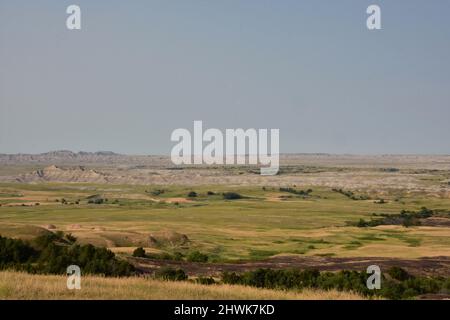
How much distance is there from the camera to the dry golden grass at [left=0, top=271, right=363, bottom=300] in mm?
19156

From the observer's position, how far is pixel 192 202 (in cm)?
16238

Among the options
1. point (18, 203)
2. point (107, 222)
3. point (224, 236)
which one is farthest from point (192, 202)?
point (224, 236)

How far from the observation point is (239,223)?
4341 inches

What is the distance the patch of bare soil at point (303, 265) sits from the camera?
4050 centimetres

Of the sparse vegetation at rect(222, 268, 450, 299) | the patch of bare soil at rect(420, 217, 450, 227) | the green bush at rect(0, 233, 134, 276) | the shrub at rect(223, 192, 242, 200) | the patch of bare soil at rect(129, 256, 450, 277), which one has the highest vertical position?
the green bush at rect(0, 233, 134, 276)

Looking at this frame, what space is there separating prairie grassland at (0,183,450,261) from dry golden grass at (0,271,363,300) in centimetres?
2657

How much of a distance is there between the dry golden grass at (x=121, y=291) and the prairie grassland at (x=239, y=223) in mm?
26565

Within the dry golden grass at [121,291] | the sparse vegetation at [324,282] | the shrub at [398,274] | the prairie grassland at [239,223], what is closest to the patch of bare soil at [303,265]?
the shrub at [398,274]

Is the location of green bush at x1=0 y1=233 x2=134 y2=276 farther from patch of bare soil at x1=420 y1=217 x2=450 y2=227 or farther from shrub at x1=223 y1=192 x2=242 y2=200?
shrub at x1=223 y1=192 x2=242 y2=200

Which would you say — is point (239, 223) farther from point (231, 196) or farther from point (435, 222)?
point (231, 196)

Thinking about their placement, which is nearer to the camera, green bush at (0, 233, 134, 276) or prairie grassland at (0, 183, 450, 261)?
green bush at (0, 233, 134, 276)

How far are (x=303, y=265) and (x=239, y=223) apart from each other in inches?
2465

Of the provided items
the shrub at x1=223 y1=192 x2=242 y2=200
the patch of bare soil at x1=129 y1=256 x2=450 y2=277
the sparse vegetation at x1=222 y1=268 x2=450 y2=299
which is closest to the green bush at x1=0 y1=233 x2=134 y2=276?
the patch of bare soil at x1=129 y1=256 x2=450 y2=277
